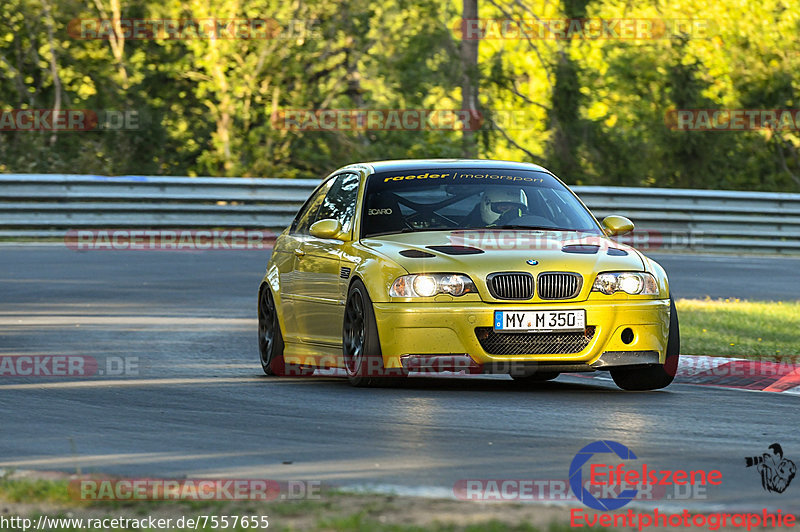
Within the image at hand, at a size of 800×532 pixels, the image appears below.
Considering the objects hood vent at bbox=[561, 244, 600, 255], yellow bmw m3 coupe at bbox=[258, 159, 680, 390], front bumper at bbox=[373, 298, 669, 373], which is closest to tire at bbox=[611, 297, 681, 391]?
yellow bmw m3 coupe at bbox=[258, 159, 680, 390]

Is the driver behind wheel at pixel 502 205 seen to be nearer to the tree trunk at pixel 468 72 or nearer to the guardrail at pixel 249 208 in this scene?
the guardrail at pixel 249 208

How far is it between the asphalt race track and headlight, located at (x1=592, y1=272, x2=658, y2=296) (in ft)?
2.23

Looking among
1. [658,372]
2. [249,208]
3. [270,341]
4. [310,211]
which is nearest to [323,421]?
[658,372]

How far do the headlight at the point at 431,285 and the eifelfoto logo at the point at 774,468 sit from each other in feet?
8.81

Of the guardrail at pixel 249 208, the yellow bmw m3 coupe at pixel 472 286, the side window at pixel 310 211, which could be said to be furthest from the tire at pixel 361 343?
the guardrail at pixel 249 208

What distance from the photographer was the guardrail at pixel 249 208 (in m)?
24.6

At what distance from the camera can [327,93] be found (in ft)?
99.5

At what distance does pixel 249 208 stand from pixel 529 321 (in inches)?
631

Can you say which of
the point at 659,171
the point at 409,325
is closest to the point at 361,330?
the point at 409,325

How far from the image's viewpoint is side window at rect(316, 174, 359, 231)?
11.5m

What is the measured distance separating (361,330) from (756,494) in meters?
4.24

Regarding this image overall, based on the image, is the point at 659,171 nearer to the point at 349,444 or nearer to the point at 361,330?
the point at 361,330

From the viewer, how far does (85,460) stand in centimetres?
741

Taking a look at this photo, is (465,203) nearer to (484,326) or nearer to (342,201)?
(342,201)
